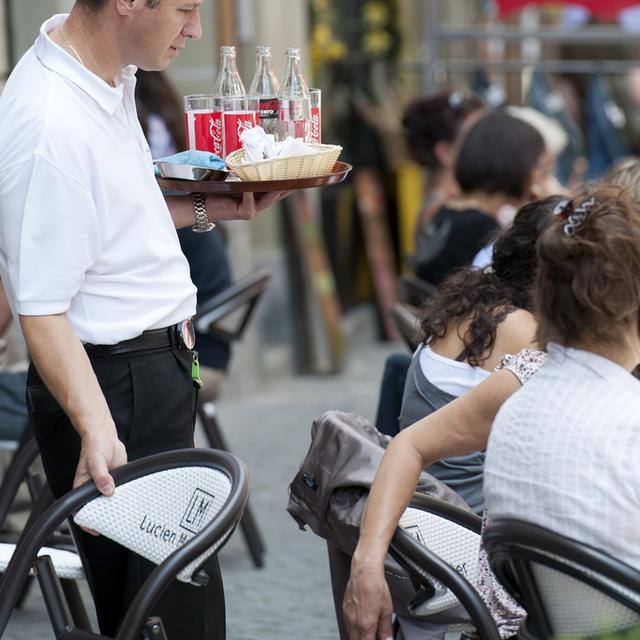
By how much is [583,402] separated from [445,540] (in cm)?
53

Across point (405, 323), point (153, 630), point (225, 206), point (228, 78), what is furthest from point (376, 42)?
point (153, 630)

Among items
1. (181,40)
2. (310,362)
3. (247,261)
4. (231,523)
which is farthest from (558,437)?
(310,362)

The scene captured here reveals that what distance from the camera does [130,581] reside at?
268 cm

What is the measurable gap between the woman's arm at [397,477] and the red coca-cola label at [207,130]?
81 cm

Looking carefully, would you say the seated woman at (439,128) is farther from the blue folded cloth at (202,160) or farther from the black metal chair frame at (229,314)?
the blue folded cloth at (202,160)

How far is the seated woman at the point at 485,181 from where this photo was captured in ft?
16.5

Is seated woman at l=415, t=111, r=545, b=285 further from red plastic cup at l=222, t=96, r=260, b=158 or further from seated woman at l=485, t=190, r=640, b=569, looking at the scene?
seated woman at l=485, t=190, r=640, b=569

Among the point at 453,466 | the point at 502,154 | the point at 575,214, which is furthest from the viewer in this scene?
the point at 502,154

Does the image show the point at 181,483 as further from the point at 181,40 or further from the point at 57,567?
the point at 181,40

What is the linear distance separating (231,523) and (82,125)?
2.65 ft

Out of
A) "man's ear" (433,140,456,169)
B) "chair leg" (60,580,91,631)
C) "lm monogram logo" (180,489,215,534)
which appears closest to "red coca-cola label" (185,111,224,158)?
"lm monogram logo" (180,489,215,534)

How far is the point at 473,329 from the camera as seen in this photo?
292cm

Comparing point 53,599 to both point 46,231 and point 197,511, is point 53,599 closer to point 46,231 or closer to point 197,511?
point 197,511

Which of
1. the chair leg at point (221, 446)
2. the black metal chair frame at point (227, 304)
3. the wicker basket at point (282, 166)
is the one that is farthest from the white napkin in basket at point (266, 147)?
the chair leg at point (221, 446)
